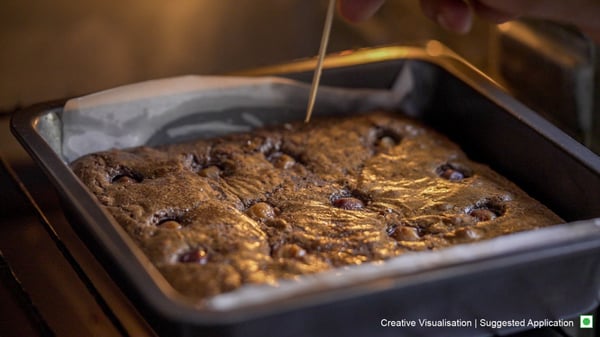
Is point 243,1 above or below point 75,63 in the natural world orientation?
above

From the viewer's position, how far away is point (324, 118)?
1.69 meters

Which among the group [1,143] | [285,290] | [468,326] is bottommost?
[1,143]

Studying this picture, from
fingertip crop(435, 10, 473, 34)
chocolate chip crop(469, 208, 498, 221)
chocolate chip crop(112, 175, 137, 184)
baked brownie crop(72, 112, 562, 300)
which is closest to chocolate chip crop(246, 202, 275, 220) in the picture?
baked brownie crop(72, 112, 562, 300)

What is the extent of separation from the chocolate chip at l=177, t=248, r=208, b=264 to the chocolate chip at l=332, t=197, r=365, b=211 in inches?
11.0

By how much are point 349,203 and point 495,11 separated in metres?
0.41

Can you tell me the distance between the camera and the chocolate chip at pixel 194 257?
1182 mm

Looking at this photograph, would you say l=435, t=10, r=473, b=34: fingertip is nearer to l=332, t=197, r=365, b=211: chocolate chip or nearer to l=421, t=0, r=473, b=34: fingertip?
l=421, t=0, r=473, b=34: fingertip

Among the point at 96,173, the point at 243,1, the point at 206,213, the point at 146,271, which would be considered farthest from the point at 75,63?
the point at 146,271

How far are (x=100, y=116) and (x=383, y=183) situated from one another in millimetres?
530

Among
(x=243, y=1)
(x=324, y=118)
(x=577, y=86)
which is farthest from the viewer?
(x=243, y=1)

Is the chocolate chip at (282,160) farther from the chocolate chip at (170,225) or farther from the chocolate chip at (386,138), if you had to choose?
the chocolate chip at (170,225)

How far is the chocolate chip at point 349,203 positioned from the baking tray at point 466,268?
1.03ft

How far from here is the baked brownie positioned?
1208mm

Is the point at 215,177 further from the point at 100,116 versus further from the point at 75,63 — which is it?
the point at 75,63
